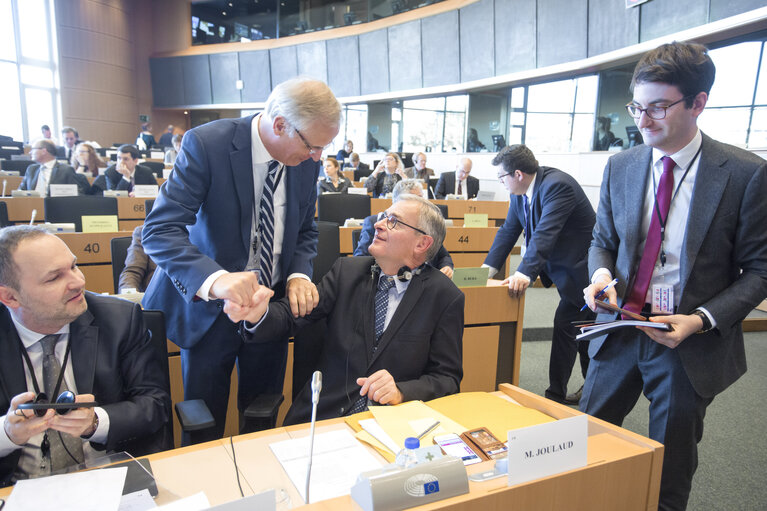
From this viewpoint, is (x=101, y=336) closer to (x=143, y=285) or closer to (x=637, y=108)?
(x=143, y=285)

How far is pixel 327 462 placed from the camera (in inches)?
44.2

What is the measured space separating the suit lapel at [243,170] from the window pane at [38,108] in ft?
49.7

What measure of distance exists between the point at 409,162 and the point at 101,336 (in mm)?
9478

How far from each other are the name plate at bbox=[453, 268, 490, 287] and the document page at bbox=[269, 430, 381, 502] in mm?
1346

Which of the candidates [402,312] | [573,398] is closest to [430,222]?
[402,312]

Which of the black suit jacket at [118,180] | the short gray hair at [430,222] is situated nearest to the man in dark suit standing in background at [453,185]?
the black suit jacket at [118,180]

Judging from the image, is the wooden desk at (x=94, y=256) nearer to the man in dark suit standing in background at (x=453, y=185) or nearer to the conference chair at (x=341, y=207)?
the conference chair at (x=341, y=207)

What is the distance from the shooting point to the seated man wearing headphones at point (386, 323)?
170 cm

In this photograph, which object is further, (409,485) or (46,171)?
(46,171)

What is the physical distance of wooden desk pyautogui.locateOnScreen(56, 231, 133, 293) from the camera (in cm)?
330

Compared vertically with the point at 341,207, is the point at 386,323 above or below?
below

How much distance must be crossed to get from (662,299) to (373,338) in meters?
0.95

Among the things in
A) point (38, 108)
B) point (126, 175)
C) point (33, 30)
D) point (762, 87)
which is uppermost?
point (33, 30)

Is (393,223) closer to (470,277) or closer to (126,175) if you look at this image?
(470,277)
